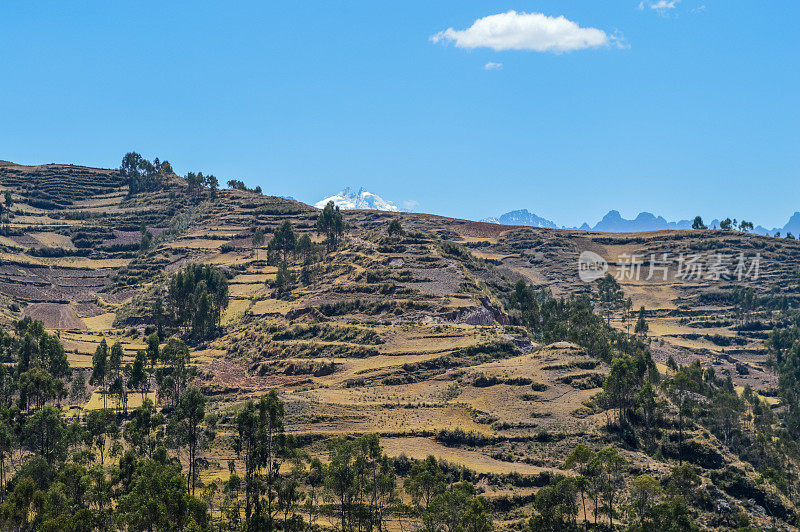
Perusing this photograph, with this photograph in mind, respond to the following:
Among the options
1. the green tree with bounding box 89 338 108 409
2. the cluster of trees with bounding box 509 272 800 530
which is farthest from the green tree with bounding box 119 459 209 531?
the green tree with bounding box 89 338 108 409

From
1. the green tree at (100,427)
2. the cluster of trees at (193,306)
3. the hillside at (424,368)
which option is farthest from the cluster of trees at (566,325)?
the green tree at (100,427)

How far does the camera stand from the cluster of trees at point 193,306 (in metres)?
164

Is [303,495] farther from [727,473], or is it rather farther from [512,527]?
[727,473]

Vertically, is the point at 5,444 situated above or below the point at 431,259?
below

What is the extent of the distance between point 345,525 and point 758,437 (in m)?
78.2

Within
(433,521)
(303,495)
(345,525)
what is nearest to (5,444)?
(303,495)

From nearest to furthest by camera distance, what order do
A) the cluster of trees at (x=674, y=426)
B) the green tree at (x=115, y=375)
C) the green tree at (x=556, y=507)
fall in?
1. the green tree at (x=556, y=507)
2. the cluster of trees at (x=674, y=426)
3. the green tree at (x=115, y=375)

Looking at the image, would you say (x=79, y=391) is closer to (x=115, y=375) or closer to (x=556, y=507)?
(x=115, y=375)

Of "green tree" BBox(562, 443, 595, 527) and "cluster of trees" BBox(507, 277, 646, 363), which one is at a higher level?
"cluster of trees" BBox(507, 277, 646, 363)

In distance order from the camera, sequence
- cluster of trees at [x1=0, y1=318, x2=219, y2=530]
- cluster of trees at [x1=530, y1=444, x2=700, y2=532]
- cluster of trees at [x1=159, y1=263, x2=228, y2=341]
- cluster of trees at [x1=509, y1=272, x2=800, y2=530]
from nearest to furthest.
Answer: cluster of trees at [x1=0, y1=318, x2=219, y2=530] < cluster of trees at [x1=530, y1=444, x2=700, y2=532] < cluster of trees at [x1=509, y1=272, x2=800, y2=530] < cluster of trees at [x1=159, y1=263, x2=228, y2=341]

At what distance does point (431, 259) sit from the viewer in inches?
7205

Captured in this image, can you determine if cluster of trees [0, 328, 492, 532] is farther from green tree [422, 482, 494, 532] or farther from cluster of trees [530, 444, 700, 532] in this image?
cluster of trees [530, 444, 700, 532]

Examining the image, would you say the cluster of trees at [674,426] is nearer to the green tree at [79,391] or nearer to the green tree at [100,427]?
the green tree at [100,427]

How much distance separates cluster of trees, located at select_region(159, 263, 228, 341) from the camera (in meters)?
164
